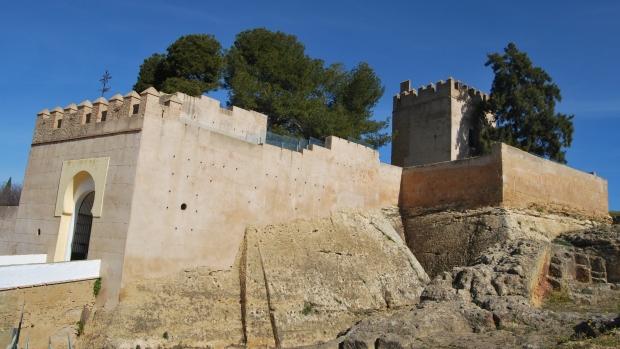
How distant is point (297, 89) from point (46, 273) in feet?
39.2

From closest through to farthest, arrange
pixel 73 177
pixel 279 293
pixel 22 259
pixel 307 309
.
Answer: pixel 22 259 < pixel 73 177 < pixel 279 293 < pixel 307 309

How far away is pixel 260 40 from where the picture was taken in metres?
19.5

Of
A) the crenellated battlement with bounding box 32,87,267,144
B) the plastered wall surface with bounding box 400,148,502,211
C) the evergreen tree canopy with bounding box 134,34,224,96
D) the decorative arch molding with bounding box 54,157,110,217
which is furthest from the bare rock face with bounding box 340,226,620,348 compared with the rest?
the evergreen tree canopy with bounding box 134,34,224,96

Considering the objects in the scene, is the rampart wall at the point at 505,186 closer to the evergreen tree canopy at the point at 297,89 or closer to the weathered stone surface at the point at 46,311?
the evergreen tree canopy at the point at 297,89

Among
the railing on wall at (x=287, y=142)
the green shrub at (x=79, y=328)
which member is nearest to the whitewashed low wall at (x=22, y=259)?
the green shrub at (x=79, y=328)

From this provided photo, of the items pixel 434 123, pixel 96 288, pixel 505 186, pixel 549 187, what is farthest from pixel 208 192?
pixel 434 123

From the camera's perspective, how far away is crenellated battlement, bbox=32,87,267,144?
36.8 ft

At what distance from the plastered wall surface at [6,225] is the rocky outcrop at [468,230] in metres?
12.7

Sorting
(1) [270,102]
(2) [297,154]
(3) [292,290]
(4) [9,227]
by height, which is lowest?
(3) [292,290]

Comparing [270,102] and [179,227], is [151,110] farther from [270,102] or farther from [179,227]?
[270,102]

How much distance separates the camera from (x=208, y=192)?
1208 centimetres

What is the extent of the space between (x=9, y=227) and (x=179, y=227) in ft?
21.5

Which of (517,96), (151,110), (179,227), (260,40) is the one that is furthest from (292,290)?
(517,96)

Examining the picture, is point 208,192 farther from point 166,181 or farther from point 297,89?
point 297,89
